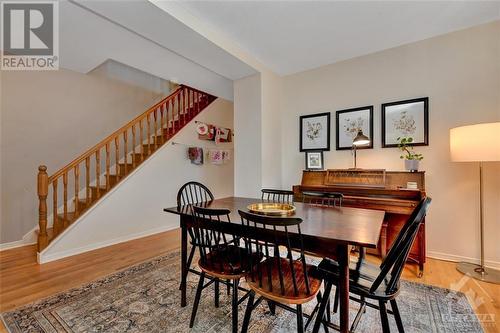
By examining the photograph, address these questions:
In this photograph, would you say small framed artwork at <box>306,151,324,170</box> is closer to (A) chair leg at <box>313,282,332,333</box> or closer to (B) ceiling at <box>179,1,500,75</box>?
(B) ceiling at <box>179,1,500,75</box>

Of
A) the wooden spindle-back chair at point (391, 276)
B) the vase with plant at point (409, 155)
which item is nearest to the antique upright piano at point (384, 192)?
the vase with plant at point (409, 155)

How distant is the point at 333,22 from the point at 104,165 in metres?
4.42

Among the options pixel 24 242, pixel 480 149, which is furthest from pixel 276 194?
pixel 24 242

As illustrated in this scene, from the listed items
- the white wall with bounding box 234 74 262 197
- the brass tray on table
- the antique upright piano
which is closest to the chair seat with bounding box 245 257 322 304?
the brass tray on table

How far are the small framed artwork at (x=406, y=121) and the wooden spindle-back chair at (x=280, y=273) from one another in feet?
7.82

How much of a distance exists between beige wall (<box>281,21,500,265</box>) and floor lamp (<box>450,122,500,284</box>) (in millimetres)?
228

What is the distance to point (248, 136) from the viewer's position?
373 cm

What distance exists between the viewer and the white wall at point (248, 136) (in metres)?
3.61

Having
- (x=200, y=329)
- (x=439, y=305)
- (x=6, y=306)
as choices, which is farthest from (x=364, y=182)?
(x=6, y=306)

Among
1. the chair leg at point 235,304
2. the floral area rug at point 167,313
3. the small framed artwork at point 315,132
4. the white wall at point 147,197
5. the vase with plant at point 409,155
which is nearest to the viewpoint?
the chair leg at point 235,304

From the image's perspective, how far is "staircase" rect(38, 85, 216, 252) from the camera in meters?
3.04

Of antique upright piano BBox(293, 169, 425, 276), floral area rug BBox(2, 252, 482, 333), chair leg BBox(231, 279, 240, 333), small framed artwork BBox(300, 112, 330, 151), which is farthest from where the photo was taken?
small framed artwork BBox(300, 112, 330, 151)

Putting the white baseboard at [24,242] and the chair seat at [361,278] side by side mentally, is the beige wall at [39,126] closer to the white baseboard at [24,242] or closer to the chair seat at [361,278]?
the white baseboard at [24,242]

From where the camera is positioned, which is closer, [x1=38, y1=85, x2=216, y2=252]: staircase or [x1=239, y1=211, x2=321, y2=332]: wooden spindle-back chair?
[x1=239, y1=211, x2=321, y2=332]: wooden spindle-back chair
